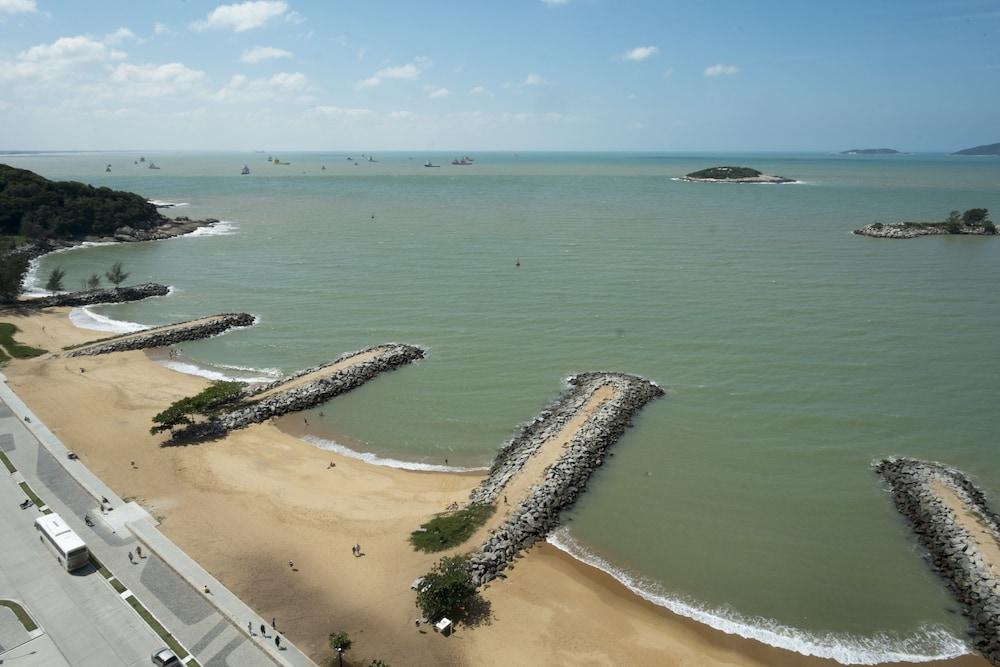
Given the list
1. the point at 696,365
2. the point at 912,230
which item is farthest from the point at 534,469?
the point at 912,230

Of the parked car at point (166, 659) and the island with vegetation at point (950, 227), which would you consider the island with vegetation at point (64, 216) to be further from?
the island with vegetation at point (950, 227)

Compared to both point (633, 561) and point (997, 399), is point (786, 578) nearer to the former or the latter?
point (633, 561)

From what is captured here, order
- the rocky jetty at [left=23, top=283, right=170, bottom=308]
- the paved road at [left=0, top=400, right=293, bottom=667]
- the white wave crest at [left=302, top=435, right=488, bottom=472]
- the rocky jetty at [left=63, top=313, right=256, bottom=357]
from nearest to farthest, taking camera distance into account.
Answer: the paved road at [left=0, top=400, right=293, bottom=667] → the white wave crest at [left=302, top=435, right=488, bottom=472] → the rocky jetty at [left=63, top=313, right=256, bottom=357] → the rocky jetty at [left=23, top=283, right=170, bottom=308]

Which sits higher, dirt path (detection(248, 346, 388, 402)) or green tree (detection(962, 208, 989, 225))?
green tree (detection(962, 208, 989, 225))

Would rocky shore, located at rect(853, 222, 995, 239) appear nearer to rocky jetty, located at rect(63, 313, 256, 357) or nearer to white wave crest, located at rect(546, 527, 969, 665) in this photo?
white wave crest, located at rect(546, 527, 969, 665)

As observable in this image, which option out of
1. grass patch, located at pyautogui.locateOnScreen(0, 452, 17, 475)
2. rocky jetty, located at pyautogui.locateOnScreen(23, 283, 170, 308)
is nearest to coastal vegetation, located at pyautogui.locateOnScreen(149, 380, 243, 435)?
grass patch, located at pyautogui.locateOnScreen(0, 452, 17, 475)

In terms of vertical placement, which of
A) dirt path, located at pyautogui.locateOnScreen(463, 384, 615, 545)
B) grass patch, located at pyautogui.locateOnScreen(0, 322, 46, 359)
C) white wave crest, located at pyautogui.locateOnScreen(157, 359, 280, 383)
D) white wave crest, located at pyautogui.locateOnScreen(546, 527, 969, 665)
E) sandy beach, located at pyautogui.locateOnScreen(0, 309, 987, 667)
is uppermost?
grass patch, located at pyautogui.locateOnScreen(0, 322, 46, 359)

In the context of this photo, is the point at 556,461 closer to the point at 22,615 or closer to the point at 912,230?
the point at 22,615
